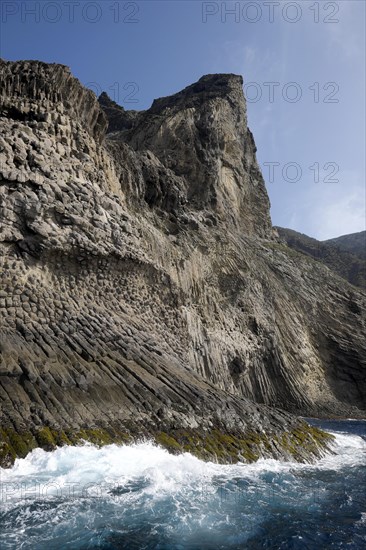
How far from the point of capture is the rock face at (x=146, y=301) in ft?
43.1

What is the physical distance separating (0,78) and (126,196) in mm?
8511

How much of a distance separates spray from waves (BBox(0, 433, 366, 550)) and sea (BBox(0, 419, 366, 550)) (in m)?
0.02

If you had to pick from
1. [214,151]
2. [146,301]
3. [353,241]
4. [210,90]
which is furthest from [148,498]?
[353,241]

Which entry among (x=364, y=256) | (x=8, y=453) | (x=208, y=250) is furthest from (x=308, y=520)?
(x=364, y=256)

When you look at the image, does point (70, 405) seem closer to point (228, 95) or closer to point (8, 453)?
point (8, 453)

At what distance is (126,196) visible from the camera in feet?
81.3

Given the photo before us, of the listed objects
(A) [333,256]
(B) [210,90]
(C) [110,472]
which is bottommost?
(C) [110,472]

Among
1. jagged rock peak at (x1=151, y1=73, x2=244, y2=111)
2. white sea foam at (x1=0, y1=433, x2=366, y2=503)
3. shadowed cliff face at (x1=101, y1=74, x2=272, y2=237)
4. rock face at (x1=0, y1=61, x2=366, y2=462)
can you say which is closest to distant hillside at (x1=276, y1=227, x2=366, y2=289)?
shadowed cliff face at (x1=101, y1=74, x2=272, y2=237)

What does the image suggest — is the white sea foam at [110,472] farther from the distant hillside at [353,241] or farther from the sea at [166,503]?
the distant hillside at [353,241]

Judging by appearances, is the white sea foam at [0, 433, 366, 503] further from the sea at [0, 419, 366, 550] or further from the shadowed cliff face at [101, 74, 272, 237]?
the shadowed cliff face at [101, 74, 272, 237]

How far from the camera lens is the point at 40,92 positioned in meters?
19.5

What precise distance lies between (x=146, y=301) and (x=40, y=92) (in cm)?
1040

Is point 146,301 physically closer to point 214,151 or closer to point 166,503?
point 166,503

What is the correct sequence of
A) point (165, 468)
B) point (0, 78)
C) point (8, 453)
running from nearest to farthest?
point (8, 453) → point (165, 468) → point (0, 78)
